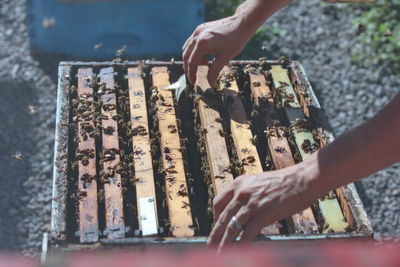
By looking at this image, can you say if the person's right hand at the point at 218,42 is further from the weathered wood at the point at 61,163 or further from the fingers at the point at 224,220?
the fingers at the point at 224,220

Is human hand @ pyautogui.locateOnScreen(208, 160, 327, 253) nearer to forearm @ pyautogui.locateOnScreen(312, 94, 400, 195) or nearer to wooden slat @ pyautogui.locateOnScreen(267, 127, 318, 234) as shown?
forearm @ pyautogui.locateOnScreen(312, 94, 400, 195)

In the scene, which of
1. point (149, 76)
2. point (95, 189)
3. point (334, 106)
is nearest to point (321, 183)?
point (95, 189)

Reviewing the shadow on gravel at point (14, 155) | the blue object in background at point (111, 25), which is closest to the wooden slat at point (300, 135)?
the shadow on gravel at point (14, 155)

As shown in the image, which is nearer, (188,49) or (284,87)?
(188,49)

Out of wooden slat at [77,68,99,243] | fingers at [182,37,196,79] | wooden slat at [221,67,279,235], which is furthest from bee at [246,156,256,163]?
wooden slat at [77,68,99,243]

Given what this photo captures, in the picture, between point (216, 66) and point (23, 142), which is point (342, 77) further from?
point (216, 66)

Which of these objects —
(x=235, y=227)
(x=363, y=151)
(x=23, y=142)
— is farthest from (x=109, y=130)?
(x=23, y=142)
